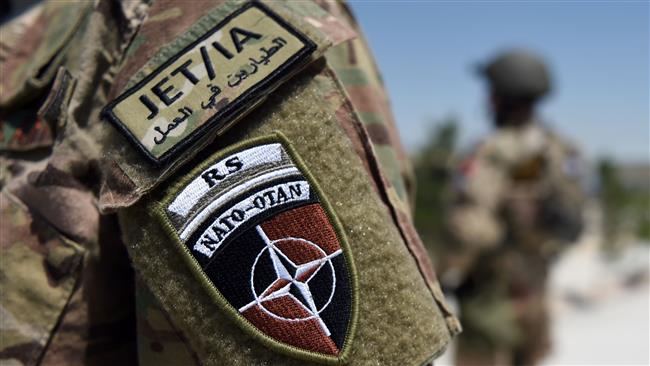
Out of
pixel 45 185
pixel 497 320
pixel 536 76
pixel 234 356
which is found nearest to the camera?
pixel 234 356

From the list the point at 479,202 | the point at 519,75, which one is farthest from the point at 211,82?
the point at 519,75

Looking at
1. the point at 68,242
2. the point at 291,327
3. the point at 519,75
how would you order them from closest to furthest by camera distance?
the point at 291,327 < the point at 68,242 < the point at 519,75

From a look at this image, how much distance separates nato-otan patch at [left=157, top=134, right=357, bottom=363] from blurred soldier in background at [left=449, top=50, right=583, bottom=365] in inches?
140

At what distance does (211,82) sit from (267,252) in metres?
0.17

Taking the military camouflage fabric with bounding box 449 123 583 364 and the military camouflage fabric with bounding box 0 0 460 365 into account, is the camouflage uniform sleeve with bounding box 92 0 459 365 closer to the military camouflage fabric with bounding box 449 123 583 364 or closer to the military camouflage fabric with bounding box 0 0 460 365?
the military camouflage fabric with bounding box 0 0 460 365

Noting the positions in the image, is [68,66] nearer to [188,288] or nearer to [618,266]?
[188,288]

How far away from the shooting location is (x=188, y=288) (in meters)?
0.67

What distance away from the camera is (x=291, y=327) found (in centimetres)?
65

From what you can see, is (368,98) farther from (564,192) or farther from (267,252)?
(564,192)

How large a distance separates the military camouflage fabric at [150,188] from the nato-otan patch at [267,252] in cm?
1

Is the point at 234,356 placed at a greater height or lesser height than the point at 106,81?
lesser

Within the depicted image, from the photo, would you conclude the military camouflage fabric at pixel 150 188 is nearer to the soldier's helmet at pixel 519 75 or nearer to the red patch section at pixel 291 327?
the red patch section at pixel 291 327

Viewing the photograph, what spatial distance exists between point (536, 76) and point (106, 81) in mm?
4155

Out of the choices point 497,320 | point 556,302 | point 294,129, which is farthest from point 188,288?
point 556,302
